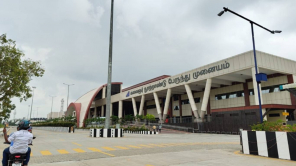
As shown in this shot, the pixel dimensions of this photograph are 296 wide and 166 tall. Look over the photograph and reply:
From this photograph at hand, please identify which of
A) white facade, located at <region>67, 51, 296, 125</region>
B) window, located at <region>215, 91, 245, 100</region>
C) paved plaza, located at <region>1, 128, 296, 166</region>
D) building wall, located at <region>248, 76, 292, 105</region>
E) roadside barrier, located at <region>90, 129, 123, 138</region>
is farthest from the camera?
window, located at <region>215, 91, 245, 100</region>

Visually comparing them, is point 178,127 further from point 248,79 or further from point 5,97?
point 5,97

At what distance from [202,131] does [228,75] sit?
34.8ft

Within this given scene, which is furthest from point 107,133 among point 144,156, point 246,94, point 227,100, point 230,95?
point 230,95

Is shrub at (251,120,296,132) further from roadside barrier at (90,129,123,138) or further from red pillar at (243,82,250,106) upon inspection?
red pillar at (243,82,250,106)

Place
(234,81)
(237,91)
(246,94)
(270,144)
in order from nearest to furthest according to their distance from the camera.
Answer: (270,144) → (246,94) → (234,81) → (237,91)

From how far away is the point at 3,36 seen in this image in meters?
25.8

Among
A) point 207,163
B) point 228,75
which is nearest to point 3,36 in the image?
point 207,163

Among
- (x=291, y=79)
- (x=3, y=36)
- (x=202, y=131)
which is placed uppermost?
(x=3, y=36)

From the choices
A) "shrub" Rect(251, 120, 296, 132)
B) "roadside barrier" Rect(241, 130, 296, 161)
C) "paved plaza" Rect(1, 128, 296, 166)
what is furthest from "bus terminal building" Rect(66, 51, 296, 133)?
"roadside barrier" Rect(241, 130, 296, 161)

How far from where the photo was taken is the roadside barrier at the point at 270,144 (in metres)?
8.24

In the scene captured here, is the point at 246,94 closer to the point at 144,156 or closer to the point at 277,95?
the point at 277,95

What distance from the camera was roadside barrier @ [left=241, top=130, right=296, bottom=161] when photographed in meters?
8.24

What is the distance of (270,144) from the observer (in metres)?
8.98

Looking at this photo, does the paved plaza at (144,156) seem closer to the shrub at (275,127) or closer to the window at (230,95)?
the shrub at (275,127)
